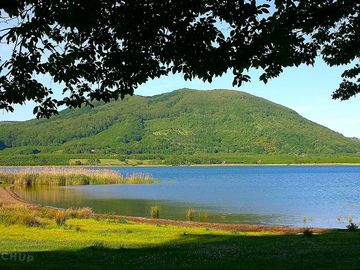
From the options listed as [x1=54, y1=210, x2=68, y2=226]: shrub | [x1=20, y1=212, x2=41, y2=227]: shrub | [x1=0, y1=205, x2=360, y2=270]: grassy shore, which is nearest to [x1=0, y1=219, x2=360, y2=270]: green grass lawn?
[x1=0, y1=205, x2=360, y2=270]: grassy shore

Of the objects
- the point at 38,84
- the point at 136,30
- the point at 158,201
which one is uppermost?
the point at 136,30

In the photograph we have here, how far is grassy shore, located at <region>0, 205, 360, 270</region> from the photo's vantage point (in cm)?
1328

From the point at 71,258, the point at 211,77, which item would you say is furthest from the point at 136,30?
the point at 71,258

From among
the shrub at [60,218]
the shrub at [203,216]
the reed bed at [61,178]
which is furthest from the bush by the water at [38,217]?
the reed bed at [61,178]

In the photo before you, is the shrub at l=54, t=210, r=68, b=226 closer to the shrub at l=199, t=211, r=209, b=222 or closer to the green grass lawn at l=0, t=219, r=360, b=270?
the green grass lawn at l=0, t=219, r=360, b=270

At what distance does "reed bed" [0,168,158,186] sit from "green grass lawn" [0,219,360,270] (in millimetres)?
55686

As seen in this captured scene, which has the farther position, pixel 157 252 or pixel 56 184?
pixel 56 184

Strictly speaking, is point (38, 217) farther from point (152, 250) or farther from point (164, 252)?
point (164, 252)

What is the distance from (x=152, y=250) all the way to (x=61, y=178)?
68.1m

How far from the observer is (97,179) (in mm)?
86938

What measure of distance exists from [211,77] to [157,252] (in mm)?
9696

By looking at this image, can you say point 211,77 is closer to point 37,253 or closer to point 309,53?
point 309,53

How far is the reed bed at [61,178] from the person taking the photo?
76812 mm

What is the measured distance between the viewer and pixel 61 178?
82250 mm
